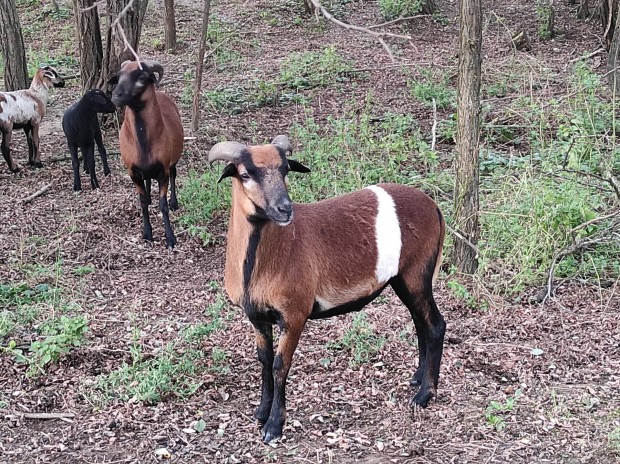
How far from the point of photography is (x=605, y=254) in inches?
239

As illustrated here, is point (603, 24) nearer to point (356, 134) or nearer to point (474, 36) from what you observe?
point (356, 134)

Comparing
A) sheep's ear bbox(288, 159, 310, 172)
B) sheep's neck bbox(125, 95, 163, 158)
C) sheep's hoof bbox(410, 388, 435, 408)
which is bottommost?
sheep's hoof bbox(410, 388, 435, 408)

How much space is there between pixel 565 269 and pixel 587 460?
2.37m

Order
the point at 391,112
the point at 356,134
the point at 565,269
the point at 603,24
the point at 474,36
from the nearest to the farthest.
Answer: the point at 474,36
the point at 565,269
the point at 356,134
the point at 391,112
the point at 603,24

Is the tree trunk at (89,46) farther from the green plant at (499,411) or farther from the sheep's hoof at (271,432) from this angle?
the green plant at (499,411)

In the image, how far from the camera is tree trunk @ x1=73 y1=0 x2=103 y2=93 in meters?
10.4

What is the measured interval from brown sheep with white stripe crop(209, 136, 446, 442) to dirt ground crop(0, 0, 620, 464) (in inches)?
10.3

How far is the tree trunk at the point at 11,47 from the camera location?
1055cm

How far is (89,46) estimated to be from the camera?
1041 cm

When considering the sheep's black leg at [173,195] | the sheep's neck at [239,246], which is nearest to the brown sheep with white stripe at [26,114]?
the sheep's black leg at [173,195]

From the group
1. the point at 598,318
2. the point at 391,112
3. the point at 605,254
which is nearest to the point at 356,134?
the point at 391,112

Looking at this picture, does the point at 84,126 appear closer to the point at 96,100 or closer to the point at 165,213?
the point at 96,100

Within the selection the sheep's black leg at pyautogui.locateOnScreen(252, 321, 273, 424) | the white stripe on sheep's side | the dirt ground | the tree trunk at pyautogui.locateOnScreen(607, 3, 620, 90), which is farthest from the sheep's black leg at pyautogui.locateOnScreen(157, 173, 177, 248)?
the tree trunk at pyautogui.locateOnScreen(607, 3, 620, 90)

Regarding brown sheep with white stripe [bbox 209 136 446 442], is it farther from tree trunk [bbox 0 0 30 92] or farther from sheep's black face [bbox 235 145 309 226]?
tree trunk [bbox 0 0 30 92]
